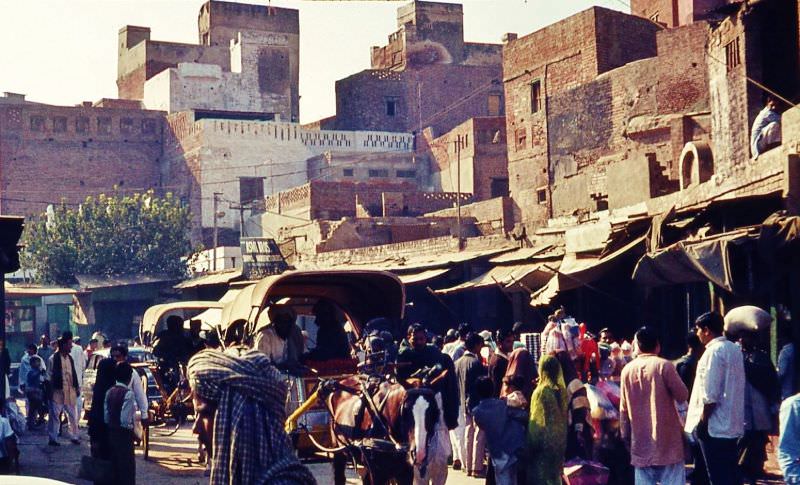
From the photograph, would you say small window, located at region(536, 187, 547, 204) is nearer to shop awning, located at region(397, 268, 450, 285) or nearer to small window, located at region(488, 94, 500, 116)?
shop awning, located at region(397, 268, 450, 285)

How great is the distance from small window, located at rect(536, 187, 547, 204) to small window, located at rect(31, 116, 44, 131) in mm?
32315

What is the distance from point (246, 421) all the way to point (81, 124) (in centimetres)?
5982

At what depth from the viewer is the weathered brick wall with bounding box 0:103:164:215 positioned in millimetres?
61938

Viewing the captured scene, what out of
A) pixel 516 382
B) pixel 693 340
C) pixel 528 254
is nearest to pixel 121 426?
pixel 516 382

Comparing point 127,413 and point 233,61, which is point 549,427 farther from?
point 233,61

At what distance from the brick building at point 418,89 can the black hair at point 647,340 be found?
51045 millimetres

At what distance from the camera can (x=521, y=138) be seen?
40250mm

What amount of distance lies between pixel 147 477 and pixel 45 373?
6.47 metres

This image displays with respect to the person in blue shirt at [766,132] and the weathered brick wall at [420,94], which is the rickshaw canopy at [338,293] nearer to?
the person in blue shirt at [766,132]

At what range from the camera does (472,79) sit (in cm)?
6047

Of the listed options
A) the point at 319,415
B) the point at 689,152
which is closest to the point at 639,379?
the point at 319,415

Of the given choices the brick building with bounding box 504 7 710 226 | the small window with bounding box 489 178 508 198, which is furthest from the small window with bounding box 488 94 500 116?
the brick building with bounding box 504 7 710 226

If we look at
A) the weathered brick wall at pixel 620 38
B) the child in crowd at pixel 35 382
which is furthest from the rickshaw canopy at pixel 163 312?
the weathered brick wall at pixel 620 38

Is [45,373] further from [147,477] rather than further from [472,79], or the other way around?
[472,79]
